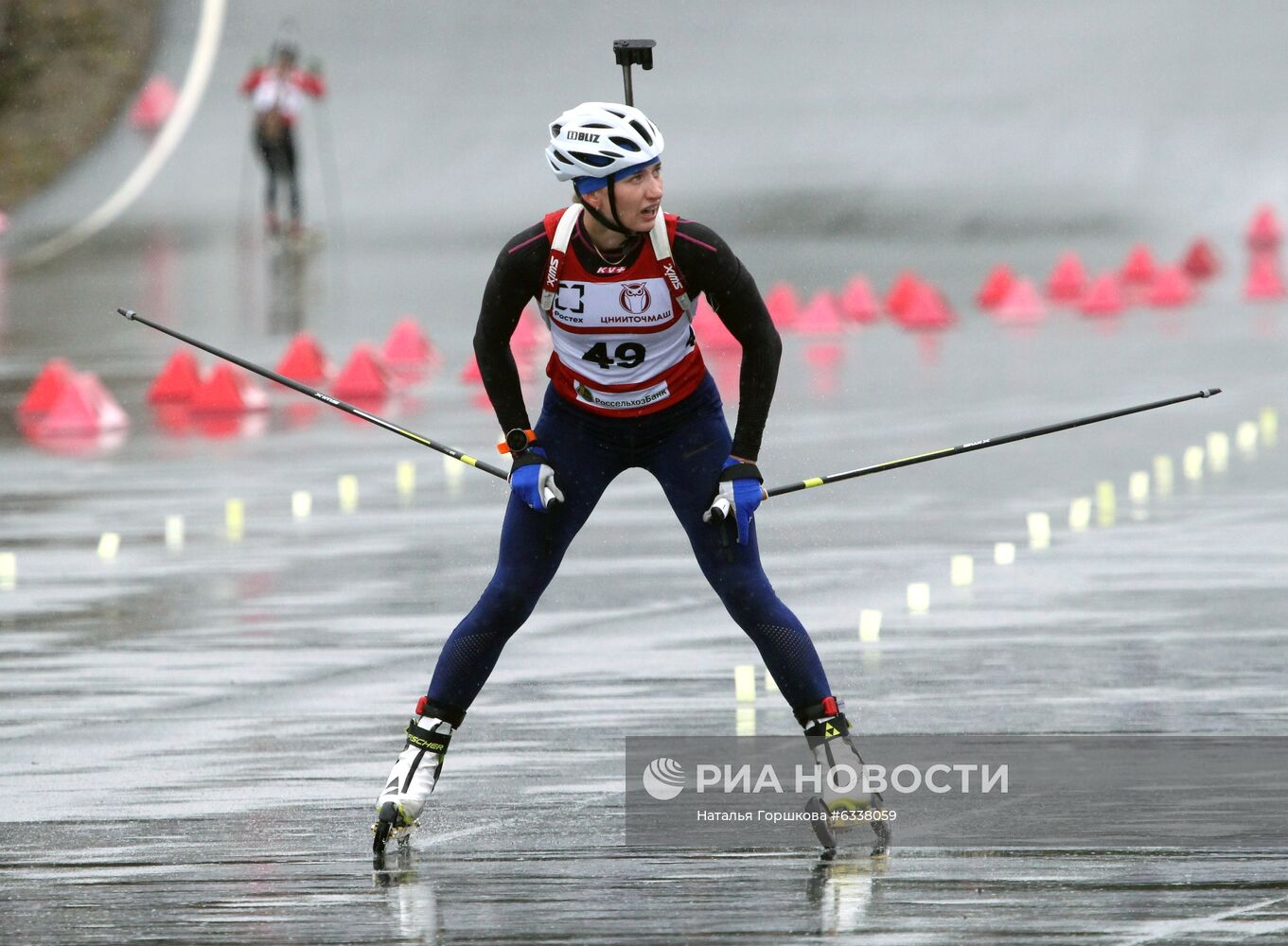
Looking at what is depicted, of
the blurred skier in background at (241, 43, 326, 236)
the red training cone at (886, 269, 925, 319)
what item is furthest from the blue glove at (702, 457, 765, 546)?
the blurred skier in background at (241, 43, 326, 236)

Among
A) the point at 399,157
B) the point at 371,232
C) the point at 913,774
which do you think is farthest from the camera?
the point at 399,157

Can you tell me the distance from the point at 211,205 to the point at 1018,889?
85.0 feet

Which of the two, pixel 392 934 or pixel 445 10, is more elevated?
pixel 445 10

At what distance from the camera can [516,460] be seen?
21.6 feet

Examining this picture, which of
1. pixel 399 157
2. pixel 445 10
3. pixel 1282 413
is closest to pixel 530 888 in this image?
pixel 1282 413

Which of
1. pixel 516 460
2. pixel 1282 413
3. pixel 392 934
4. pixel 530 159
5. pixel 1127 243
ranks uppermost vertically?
pixel 530 159

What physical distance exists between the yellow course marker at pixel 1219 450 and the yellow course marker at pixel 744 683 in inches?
207

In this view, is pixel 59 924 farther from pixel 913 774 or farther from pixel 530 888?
pixel 913 774

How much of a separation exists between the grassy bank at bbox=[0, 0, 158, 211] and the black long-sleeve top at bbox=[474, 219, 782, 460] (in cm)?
2527

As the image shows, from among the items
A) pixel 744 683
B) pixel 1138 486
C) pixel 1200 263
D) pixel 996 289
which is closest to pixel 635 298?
pixel 744 683

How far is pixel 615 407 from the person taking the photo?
6617mm

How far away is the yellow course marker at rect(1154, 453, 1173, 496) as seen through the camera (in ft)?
41.5

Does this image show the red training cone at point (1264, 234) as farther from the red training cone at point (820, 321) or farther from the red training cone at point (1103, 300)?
the red training cone at point (820, 321)

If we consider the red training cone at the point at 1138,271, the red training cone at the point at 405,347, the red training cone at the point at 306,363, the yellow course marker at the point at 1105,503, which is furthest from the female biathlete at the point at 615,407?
the red training cone at the point at 1138,271
